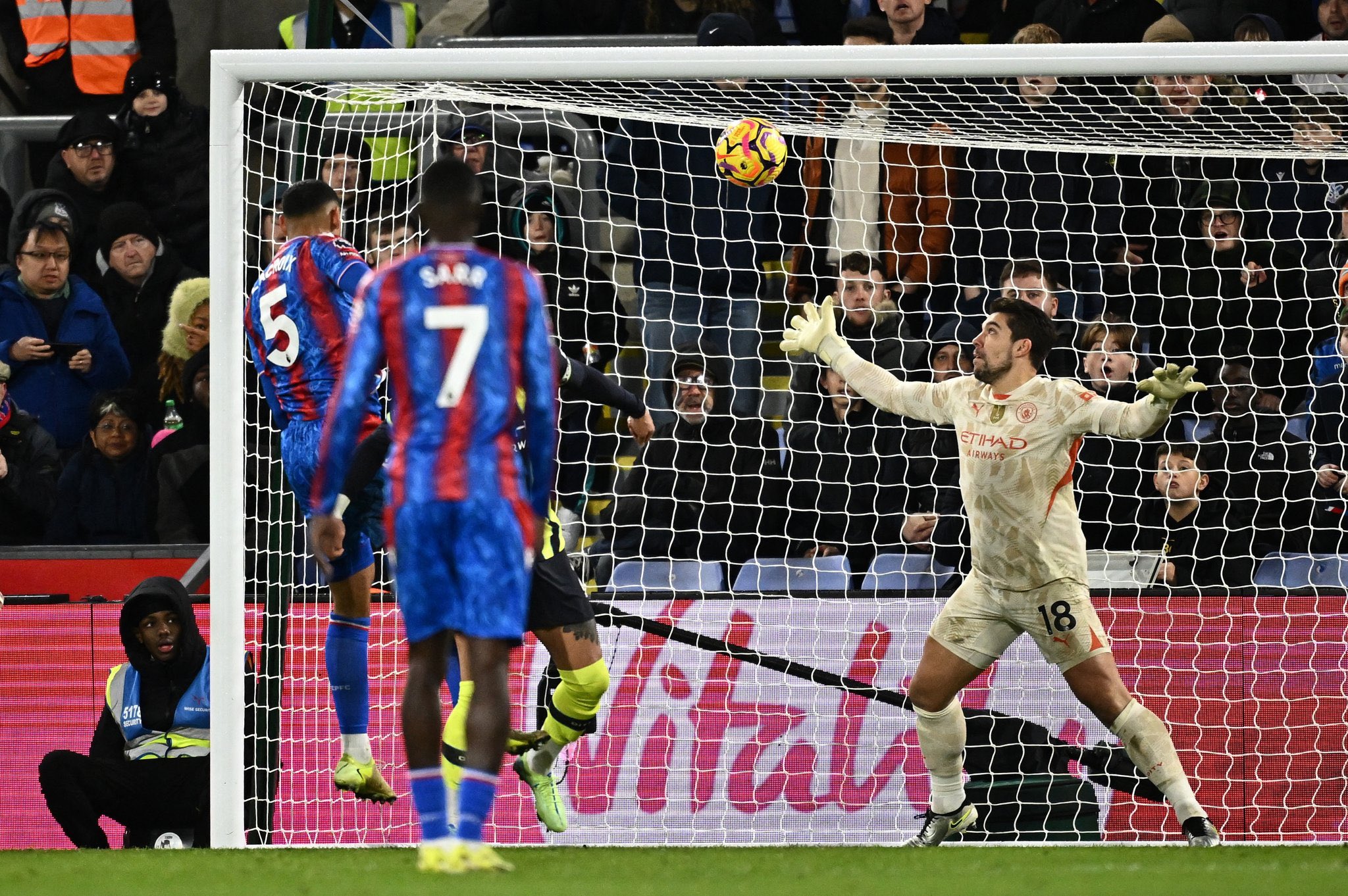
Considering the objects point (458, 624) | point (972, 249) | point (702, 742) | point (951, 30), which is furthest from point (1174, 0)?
point (458, 624)

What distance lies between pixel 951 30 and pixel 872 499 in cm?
309

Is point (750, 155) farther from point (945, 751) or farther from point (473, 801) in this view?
point (473, 801)

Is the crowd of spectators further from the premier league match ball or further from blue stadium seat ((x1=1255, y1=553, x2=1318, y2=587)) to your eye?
the premier league match ball

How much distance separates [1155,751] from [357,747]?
3.07 metres

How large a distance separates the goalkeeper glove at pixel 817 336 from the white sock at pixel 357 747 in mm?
2334

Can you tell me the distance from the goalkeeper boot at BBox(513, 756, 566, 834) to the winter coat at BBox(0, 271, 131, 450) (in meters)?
4.28

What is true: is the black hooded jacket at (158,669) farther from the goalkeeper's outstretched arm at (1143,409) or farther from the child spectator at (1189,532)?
the child spectator at (1189,532)

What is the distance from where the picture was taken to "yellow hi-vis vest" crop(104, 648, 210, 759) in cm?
762

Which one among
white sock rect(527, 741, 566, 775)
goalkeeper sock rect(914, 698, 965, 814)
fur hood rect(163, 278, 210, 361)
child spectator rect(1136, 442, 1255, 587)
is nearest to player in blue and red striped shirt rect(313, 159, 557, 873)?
white sock rect(527, 741, 566, 775)

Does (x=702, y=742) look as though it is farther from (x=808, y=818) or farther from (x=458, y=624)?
(x=458, y=624)

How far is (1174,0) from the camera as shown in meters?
9.58

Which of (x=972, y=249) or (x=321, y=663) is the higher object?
(x=972, y=249)

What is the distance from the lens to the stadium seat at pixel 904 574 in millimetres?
7738

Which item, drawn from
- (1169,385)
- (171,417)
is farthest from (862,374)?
(171,417)
